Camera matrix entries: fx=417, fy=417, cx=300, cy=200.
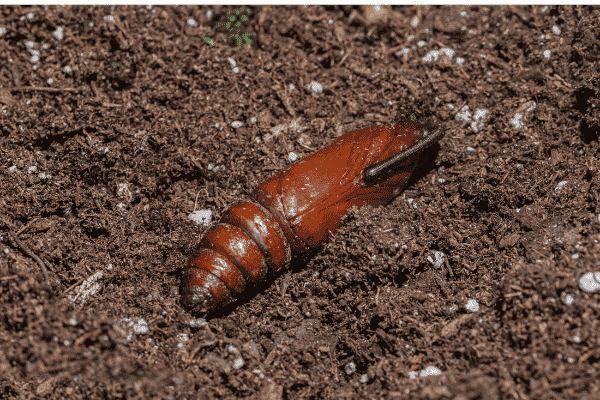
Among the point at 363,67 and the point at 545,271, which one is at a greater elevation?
the point at 363,67

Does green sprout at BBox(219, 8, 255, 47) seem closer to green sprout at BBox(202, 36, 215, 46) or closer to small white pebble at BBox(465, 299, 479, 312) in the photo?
green sprout at BBox(202, 36, 215, 46)

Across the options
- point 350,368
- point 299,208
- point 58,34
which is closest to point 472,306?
point 350,368

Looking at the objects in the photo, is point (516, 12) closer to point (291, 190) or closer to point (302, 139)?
point (302, 139)

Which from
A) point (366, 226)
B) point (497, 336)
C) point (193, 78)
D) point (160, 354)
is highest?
point (193, 78)

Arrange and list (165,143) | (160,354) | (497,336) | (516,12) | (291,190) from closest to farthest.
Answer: (497,336) < (160,354) < (291,190) < (165,143) < (516,12)

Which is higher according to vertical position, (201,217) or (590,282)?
(590,282)

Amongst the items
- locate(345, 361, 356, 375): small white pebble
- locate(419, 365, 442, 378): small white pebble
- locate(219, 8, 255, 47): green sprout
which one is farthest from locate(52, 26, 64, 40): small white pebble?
locate(419, 365, 442, 378): small white pebble

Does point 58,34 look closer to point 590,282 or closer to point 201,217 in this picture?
point 201,217

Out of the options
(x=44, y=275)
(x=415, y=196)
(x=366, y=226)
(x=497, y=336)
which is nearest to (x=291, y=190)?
(x=366, y=226)

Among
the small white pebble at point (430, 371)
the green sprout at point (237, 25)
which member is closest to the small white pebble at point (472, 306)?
the small white pebble at point (430, 371)
